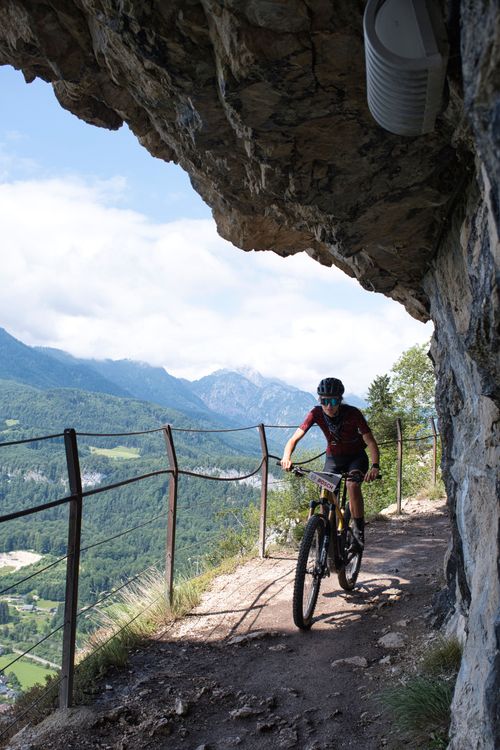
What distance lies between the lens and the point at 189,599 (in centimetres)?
656

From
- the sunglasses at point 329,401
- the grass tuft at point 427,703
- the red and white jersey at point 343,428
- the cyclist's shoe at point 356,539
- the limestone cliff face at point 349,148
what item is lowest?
the grass tuft at point 427,703

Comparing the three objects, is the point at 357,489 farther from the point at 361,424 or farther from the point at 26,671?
the point at 26,671

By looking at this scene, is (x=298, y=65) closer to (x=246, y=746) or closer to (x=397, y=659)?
(x=246, y=746)

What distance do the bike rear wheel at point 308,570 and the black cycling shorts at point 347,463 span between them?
2.38ft

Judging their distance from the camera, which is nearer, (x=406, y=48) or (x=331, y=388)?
(x=406, y=48)

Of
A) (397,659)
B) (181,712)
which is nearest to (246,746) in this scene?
(181,712)

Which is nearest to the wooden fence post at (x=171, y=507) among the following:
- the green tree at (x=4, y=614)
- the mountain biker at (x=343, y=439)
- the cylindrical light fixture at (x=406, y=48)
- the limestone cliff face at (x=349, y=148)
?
the mountain biker at (x=343, y=439)

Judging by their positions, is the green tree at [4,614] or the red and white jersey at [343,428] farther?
the green tree at [4,614]

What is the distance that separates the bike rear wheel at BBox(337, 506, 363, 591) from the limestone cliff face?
3.95ft

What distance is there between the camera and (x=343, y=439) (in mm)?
6078

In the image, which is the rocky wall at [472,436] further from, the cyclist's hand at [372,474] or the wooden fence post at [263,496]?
the wooden fence post at [263,496]

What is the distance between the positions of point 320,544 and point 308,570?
0.87ft

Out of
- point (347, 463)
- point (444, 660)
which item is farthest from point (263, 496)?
point (444, 660)

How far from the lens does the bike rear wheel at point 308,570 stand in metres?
5.22
